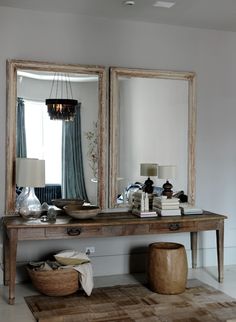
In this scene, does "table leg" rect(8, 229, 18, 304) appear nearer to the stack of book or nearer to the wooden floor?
the wooden floor

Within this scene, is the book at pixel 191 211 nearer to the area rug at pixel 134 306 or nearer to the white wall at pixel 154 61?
the white wall at pixel 154 61

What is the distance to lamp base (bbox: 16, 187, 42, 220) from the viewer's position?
4426 mm

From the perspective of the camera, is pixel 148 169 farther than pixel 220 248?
Yes

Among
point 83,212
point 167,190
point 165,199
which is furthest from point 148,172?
point 83,212

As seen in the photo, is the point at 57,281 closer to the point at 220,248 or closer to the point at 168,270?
the point at 168,270

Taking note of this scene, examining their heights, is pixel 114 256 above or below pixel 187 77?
below

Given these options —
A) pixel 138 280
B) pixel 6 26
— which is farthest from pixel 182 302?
pixel 6 26

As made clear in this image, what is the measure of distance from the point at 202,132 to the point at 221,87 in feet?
1.87

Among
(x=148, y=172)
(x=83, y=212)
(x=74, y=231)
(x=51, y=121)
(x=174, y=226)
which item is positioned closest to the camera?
(x=74, y=231)

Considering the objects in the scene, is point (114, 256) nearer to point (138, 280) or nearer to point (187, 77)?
point (138, 280)

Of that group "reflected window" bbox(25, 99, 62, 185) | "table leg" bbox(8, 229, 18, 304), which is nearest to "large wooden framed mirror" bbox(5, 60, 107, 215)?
"reflected window" bbox(25, 99, 62, 185)

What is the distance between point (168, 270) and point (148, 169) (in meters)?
1.14

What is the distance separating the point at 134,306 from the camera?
4.06m

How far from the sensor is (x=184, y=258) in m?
4.47
